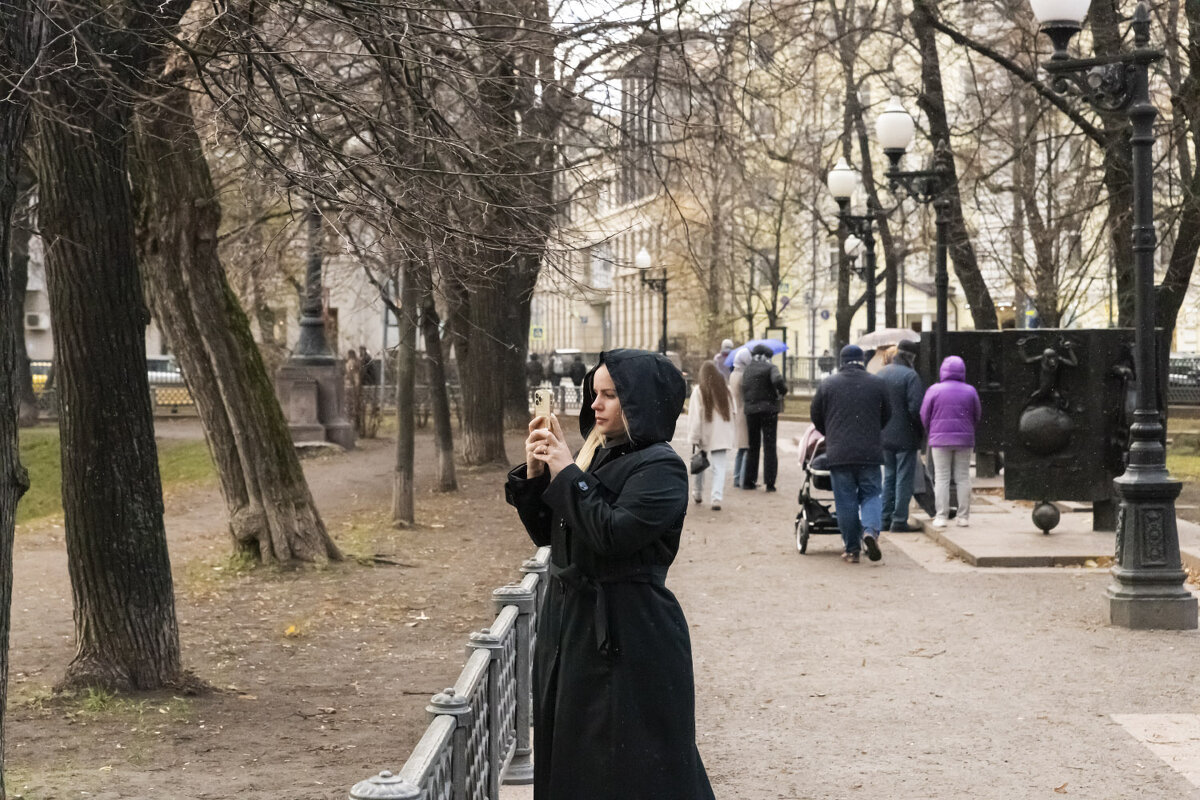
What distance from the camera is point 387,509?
62.7ft

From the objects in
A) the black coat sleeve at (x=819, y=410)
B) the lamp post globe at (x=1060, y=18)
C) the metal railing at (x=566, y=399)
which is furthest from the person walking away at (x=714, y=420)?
the metal railing at (x=566, y=399)

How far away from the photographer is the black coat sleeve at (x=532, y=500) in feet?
14.8

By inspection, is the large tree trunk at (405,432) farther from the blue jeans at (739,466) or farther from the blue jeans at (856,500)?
the blue jeans at (739,466)

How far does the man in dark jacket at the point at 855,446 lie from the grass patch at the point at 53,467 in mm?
11881

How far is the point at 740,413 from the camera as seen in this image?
20375 millimetres

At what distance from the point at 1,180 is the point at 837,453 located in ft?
28.1

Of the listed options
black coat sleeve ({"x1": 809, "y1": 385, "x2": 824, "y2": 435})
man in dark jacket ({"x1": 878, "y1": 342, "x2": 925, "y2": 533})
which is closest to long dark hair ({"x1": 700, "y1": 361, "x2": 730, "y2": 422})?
man in dark jacket ({"x1": 878, "y1": 342, "x2": 925, "y2": 533})

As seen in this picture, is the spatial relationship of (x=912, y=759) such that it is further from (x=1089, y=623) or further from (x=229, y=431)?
(x=229, y=431)

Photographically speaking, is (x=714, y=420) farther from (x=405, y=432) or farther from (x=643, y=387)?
(x=643, y=387)

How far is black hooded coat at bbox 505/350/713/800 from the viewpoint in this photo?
4.31 metres

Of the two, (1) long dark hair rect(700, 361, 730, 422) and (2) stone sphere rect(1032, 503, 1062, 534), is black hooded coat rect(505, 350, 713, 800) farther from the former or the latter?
(1) long dark hair rect(700, 361, 730, 422)

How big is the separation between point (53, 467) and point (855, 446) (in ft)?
63.5

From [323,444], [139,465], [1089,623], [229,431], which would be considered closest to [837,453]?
[1089,623]

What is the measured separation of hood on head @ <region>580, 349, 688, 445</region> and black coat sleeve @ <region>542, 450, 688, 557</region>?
10 cm
